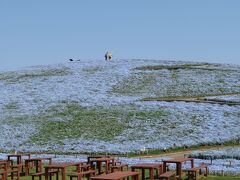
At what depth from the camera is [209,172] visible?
2716cm

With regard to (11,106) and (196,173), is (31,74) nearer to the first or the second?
(11,106)

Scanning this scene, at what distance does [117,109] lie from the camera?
4984cm

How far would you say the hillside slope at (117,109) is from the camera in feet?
131

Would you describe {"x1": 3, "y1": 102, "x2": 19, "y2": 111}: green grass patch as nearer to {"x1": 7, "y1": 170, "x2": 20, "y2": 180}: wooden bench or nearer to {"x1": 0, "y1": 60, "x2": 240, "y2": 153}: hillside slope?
{"x1": 0, "y1": 60, "x2": 240, "y2": 153}: hillside slope

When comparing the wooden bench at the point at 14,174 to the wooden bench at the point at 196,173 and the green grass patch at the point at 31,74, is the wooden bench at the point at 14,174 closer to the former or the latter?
the wooden bench at the point at 196,173

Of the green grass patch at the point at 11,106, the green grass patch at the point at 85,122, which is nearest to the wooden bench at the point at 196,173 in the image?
the green grass patch at the point at 85,122

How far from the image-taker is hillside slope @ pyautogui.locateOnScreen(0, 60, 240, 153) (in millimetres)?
39969

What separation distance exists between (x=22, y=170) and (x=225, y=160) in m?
11.7

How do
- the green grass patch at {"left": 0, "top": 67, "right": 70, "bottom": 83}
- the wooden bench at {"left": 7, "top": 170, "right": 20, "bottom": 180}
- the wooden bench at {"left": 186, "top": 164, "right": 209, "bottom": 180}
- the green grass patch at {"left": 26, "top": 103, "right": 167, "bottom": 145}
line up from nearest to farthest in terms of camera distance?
1. the wooden bench at {"left": 186, "top": 164, "right": 209, "bottom": 180}
2. the wooden bench at {"left": 7, "top": 170, "right": 20, "bottom": 180}
3. the green grass patch at {"left": 26, "top": 103, "right": 167, "bottom": 145}
4. the green grass patch at {"left": 0, "top": 67, "right": 70, "bottom": 83}

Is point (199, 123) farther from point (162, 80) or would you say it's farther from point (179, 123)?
point (162, 80)

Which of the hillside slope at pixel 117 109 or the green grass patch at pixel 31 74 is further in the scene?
the green grass patch at pixel 31 74

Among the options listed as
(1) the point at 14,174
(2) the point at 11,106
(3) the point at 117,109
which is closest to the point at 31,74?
(2) the point at 11,106

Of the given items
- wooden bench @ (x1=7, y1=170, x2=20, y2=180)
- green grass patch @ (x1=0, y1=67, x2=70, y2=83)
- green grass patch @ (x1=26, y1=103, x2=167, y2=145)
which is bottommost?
green grass patch @ (x1=26, y1=103, x2=167, y2=145)

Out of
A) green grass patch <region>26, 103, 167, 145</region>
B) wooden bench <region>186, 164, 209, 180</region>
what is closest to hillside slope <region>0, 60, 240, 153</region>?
green grass patch <region>26, 103, 167, 145</region>
